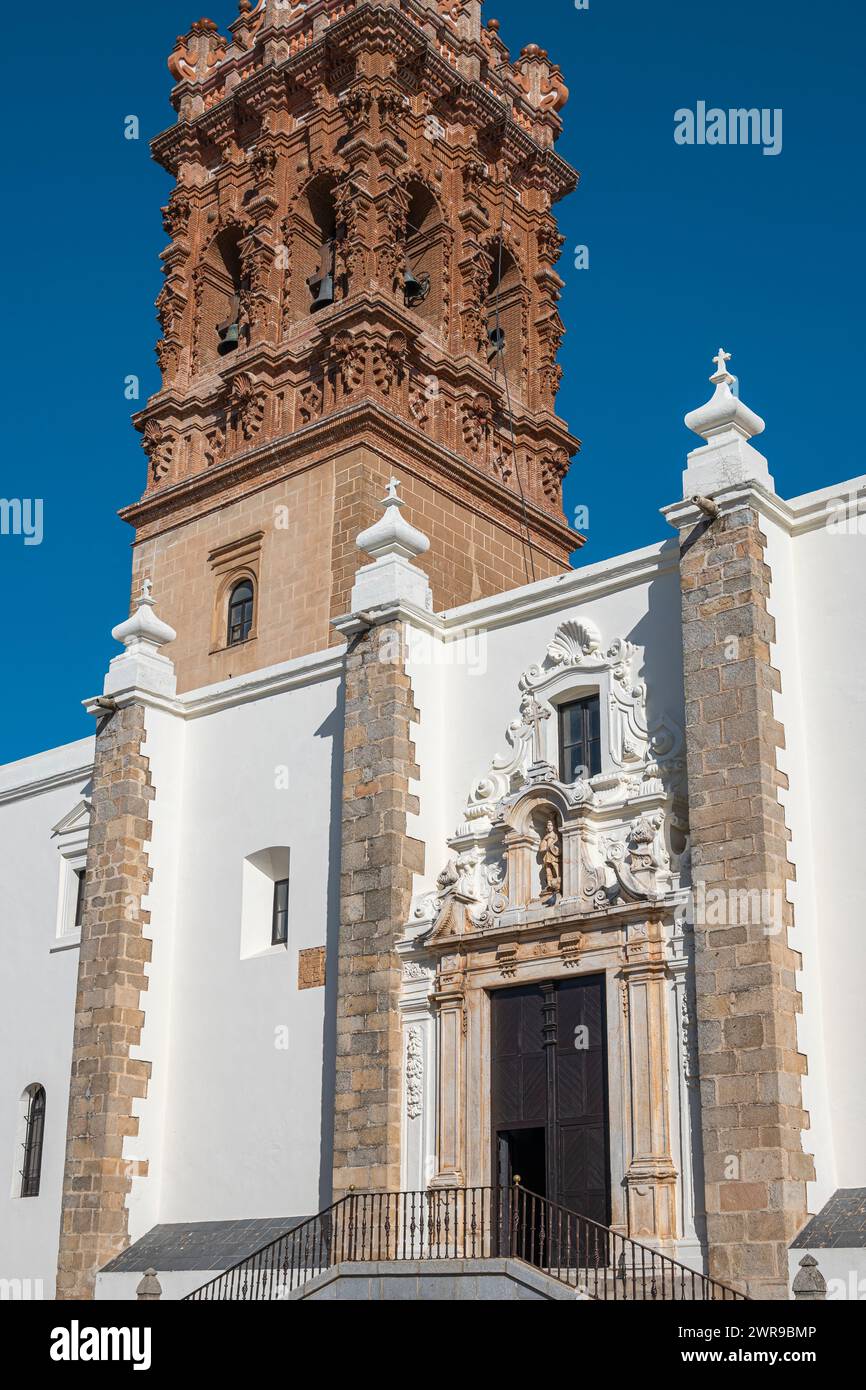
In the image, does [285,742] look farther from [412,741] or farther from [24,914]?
[24,914]

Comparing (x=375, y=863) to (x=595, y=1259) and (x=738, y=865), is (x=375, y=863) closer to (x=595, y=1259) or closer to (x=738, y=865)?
(x=738, y=865)

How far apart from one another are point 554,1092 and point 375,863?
3117 mm

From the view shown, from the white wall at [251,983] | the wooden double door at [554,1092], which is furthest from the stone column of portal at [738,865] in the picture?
the white wall at [251,983]

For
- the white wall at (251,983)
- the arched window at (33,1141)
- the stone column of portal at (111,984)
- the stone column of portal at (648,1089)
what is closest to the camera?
the stone column of portal at (648,1089)

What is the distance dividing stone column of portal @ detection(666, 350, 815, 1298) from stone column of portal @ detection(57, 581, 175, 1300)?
7670 mm

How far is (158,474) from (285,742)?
8.45 m

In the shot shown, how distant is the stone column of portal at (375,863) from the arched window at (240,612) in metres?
5.90

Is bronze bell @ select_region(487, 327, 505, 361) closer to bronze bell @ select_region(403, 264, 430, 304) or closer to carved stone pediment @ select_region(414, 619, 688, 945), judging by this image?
bronze bell @ select_region(403, 264, 430, 304)

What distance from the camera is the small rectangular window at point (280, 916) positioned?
744 inches

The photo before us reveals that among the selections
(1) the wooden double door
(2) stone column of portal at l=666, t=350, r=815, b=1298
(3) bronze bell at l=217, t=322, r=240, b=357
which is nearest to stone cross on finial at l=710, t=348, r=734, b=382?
(2) stone column of portal at l=666, t=350, r=815, b=1298

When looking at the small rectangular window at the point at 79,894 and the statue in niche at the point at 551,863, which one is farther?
the small rectangular window at the point at 79,894

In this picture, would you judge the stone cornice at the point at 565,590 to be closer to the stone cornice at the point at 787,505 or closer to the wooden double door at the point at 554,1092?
the stone cornice at the point at 787,505
